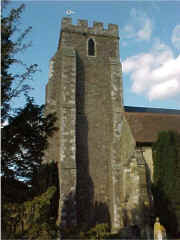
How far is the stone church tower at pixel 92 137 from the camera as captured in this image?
15289mm

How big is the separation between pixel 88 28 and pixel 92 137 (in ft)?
30.9

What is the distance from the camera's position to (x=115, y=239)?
1390 centimetres

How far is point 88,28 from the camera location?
21.0 metres

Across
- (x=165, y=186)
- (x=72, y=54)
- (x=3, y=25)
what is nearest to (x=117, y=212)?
(x=165, y=186)

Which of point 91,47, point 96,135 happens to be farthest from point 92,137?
point 91,47

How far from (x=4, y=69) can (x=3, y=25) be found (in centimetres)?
132

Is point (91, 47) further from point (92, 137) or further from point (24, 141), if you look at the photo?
point (24, 141)

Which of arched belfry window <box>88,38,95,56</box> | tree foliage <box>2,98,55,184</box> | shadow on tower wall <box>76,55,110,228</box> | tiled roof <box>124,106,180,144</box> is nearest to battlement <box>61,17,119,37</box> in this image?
arched belfry window <box>88,38,95,56</box>

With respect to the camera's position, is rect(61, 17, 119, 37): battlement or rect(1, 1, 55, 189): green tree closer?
rect(1, 1, 55, 189): green tree

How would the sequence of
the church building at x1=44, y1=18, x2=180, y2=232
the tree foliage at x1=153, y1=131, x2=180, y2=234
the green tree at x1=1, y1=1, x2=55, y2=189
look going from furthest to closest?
the church building at x1=44, y1=18, x2=180, y2=232 < the tree foliage at x1=153, y1=131, x2=180, y2=234 < the green tree at x1=1, y1=1, x2=55, y2=189

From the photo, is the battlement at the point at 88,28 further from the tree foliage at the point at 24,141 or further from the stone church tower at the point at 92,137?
the tree foliage at the point at 24,141

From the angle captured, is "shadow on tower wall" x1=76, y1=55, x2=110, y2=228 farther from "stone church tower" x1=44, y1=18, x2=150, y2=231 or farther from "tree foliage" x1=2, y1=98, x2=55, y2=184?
"tree foliage" x1=2, y1=98, x2=55, y2=184

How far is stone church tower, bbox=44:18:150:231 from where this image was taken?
15.3m

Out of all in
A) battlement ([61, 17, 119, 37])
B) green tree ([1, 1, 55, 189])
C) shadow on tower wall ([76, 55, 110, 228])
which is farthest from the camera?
battlement ([61, 17, 119, 37])
